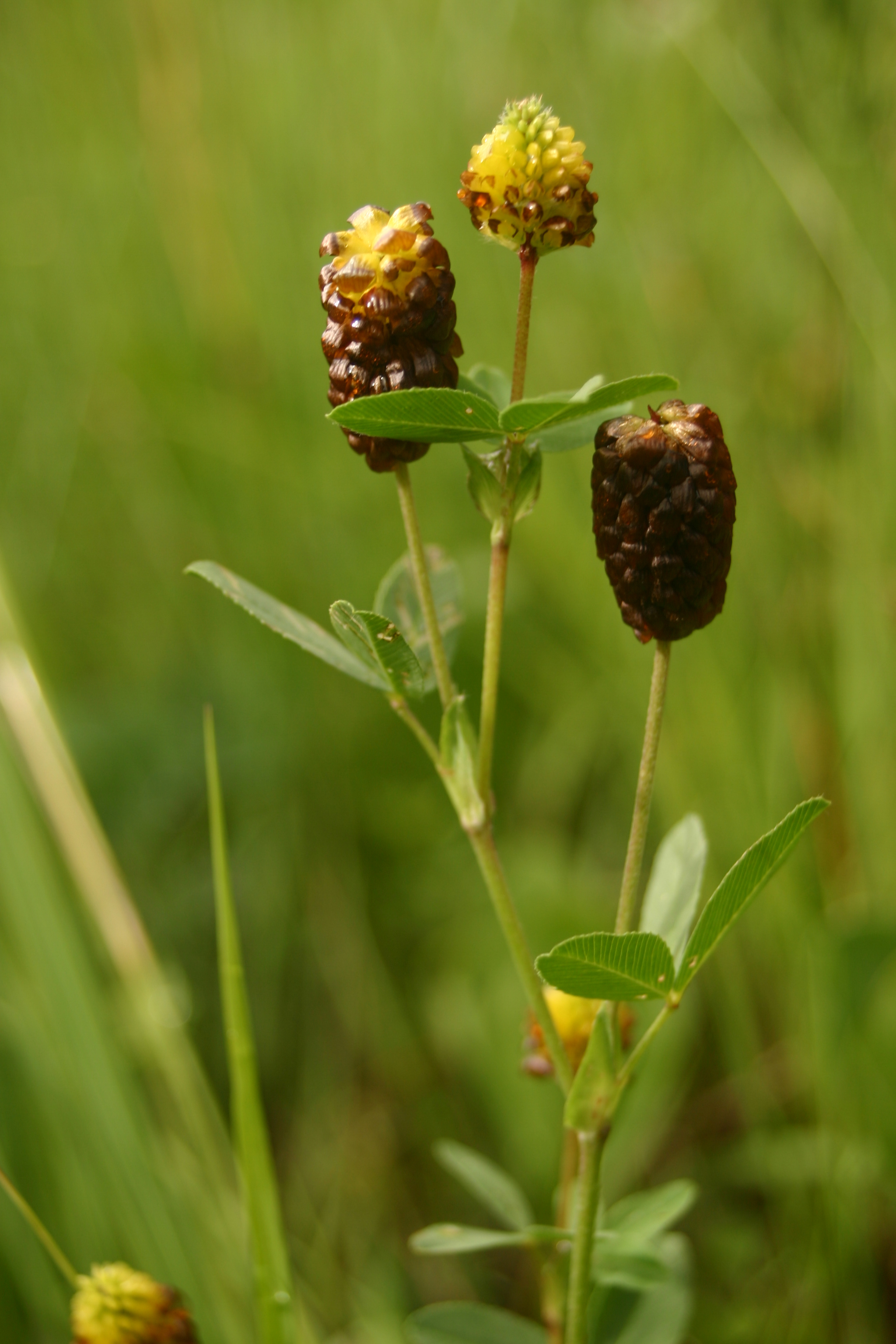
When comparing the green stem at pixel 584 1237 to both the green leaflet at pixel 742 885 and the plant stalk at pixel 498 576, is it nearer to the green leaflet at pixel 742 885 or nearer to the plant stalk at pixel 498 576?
the green leaflet at pixel 742 885

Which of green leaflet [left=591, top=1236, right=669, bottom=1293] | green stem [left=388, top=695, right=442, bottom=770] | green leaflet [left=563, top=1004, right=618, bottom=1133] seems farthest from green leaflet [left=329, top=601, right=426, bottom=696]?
green leaflet [left=591, top=1236, right=669, bottom=1293]

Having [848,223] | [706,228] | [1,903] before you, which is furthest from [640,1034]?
[706,228]

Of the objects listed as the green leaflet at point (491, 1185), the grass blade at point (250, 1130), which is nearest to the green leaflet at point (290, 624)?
the grass blade at point (250, 1130)

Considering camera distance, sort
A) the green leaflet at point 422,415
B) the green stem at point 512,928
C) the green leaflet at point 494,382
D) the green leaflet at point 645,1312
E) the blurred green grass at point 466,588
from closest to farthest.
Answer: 1. the green leaflet at point 422,415
2. the green stem at point 512,928
3. the green leaflet at point 494,382
4. the green leaflet at point 645,1312
5. the blurred green grass at point 466,588

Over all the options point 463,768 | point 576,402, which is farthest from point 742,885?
point 576,402

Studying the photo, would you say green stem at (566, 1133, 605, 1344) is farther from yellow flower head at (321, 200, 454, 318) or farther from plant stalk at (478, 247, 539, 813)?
yellow flower head at (321, 200, 454, 318)

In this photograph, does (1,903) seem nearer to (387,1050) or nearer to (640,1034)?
(387,1050)
